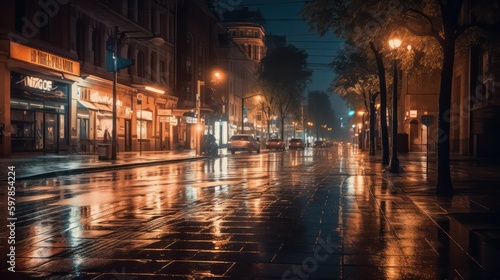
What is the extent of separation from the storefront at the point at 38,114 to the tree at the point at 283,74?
47133 mm

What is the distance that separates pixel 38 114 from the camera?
32.8 metres

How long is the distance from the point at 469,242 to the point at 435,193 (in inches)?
265

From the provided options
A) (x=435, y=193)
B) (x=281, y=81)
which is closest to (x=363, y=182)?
(x=435, y=193)

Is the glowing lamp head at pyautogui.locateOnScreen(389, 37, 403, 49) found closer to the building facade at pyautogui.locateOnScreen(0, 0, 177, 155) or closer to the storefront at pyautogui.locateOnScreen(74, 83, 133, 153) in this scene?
the building facade at pyautogui.locateOnScreen(0, 0, 177, 155)

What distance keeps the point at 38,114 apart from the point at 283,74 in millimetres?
50682

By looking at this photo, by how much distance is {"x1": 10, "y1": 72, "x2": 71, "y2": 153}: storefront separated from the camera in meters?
30.6

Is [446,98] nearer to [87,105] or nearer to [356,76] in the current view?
[87,105]

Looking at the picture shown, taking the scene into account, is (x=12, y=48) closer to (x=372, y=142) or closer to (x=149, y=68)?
(x=149, y=68)

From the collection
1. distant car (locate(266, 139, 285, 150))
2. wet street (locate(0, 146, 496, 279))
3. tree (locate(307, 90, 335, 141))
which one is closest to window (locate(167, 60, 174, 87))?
distant car (locate(266, 139, 285, 150))

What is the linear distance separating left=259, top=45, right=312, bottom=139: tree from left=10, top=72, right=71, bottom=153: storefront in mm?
47133

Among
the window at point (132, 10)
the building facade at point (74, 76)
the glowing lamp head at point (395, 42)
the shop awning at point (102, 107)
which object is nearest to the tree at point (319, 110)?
the building facade at point (74, 76)

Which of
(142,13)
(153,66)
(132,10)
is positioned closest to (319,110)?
(153,66)

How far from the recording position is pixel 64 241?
784 cm

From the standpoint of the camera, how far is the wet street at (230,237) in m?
6.19
